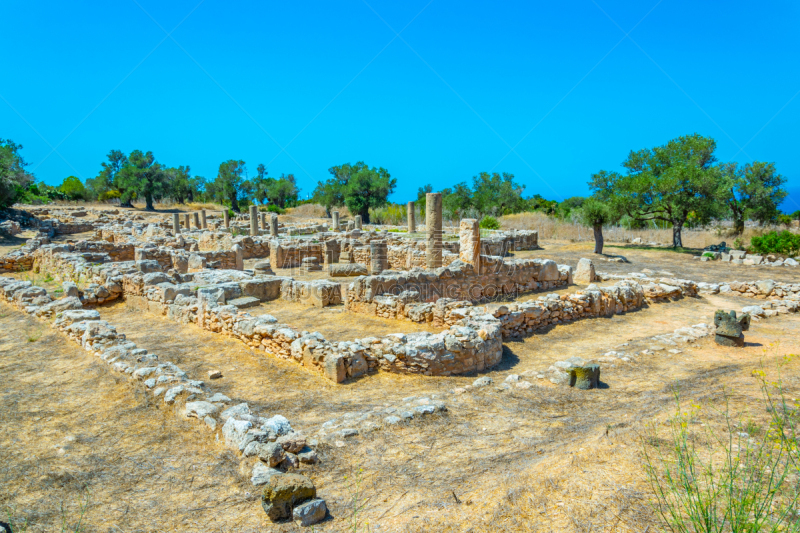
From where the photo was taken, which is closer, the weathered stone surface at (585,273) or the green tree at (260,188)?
the weathered stone surface at (585,273)

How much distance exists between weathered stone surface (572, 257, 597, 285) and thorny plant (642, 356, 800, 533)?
11.7 metres

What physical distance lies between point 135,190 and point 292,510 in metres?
56.0

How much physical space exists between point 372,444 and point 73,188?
7458 centimetres

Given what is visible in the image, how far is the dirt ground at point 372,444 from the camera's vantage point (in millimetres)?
3918

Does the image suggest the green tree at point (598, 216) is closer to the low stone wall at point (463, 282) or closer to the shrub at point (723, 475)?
the low stone wall at point (463, 282)

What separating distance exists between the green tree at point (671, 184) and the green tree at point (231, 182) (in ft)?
156

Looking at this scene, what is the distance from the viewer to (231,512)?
Answer: 13.3 ft

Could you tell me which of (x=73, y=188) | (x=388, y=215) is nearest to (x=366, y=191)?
(x=388, y=215)

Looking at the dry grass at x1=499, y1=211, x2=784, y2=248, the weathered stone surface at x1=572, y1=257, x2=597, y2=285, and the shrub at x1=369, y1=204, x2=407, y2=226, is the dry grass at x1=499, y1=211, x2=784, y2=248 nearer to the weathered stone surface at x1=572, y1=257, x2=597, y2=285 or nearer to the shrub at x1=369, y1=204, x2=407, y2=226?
the shrub at x1=369, y1=204, x2=407, y2=226

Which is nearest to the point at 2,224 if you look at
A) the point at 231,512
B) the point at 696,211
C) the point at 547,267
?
the point at 547,267

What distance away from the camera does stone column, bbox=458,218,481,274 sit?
15.0 m

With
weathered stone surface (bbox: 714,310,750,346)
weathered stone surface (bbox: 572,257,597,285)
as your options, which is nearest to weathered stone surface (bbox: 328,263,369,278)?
weathered stone surface (bbox: 572,257,597,285)

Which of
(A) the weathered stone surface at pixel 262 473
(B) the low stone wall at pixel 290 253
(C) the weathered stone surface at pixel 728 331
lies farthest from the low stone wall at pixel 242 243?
(A) the weathered stone surface at pixel 262 473

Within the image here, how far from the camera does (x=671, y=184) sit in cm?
2569
